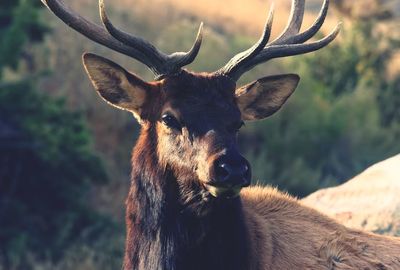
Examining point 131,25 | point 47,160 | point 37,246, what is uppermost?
point 131,25

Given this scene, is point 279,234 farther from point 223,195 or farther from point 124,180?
point 124,180

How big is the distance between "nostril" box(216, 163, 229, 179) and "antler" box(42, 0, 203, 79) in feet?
3.38

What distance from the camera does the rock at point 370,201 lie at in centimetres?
952

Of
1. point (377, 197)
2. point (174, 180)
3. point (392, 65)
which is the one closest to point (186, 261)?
point (174, 180)

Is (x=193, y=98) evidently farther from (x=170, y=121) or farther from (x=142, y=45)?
(x=142, y=45)

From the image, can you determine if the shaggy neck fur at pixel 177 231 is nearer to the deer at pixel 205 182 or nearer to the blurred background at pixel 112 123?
the deer at pixel 205 182

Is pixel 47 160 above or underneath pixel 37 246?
above

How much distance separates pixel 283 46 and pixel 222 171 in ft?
5.48

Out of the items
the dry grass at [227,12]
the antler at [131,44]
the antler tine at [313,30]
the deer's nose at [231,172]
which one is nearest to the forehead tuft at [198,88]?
the antler at [131,44]

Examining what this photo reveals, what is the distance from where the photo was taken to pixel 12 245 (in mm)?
16562

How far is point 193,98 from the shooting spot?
7.55m

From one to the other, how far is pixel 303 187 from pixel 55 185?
18.1ft

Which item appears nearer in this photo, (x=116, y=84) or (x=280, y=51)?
(x=116, y=84)

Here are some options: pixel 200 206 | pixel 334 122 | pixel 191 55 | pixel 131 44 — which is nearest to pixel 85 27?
pixel 131 44
